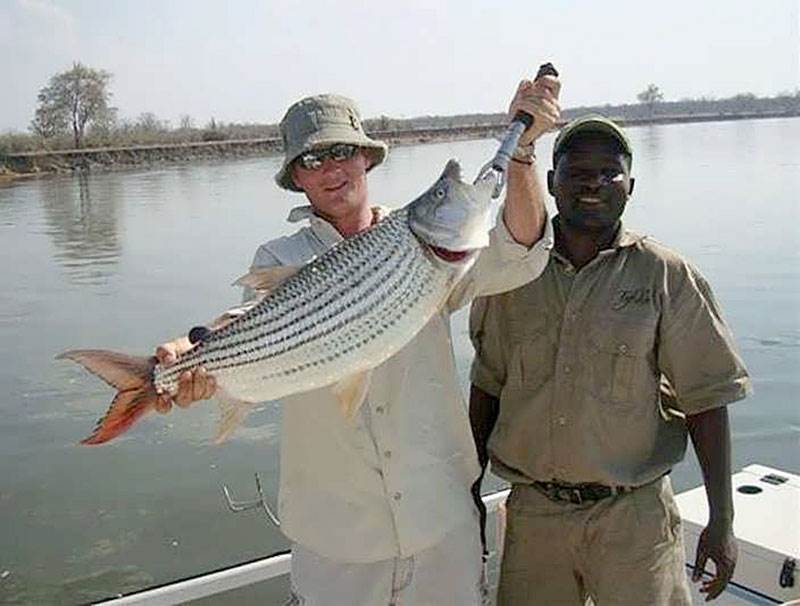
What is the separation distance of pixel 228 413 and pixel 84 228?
98.1 ft

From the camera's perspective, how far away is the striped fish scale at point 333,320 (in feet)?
8.77

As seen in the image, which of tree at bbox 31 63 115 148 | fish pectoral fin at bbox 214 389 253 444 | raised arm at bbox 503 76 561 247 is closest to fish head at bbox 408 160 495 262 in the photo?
raised arm at bbox 503 76 561 247

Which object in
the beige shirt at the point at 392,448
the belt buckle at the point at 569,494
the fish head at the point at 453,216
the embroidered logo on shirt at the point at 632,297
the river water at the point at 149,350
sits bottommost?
the river water at the point at 149,350

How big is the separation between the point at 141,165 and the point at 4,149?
900cm

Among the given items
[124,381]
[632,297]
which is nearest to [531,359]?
[632,297]

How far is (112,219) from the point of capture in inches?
1289

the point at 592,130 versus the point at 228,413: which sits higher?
the point at 592,130

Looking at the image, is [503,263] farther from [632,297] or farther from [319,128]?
[319,128]

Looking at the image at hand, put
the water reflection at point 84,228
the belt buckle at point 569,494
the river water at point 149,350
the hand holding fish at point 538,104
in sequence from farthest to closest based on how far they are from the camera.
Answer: the water reflection at point 84,228, the river water at point 149,350, the belt buckle at point 569,494, the hand holding fish at point 538,104

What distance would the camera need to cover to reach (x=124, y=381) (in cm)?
274

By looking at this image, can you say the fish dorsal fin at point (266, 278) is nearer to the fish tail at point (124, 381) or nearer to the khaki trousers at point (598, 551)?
the fish tail at point (124, 381)

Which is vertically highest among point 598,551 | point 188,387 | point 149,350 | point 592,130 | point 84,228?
point 592,130

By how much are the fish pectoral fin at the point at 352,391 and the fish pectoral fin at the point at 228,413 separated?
0.97 feet

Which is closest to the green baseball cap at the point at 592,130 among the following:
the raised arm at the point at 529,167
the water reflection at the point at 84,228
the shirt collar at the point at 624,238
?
the shirt collar at the point at 624,238
